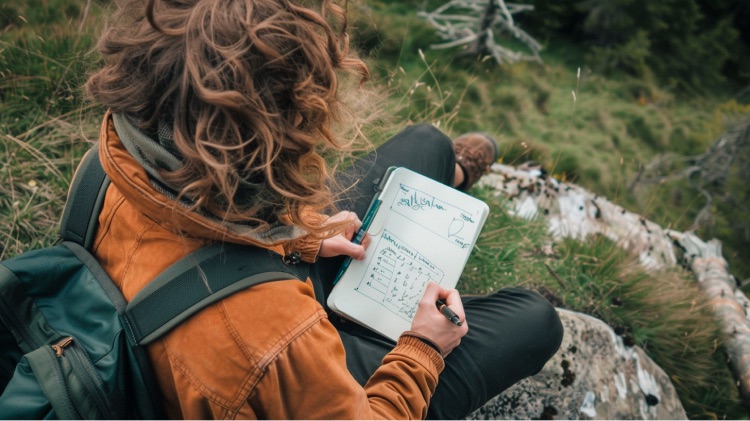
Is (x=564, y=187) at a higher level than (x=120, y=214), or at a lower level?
lower

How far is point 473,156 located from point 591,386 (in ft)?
4.23

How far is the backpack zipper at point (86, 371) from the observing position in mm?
1123

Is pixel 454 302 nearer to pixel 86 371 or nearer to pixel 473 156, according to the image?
pixel 86 371

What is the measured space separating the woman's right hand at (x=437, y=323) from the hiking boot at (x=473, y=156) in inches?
46.3

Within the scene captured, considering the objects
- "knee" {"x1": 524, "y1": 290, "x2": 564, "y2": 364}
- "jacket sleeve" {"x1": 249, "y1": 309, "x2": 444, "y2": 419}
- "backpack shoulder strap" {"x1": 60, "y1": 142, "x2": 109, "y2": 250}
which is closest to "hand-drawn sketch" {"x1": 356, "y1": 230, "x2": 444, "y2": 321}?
"knee" {"x1": 524, "y1": 290, "x2": 564, "y2": 364}

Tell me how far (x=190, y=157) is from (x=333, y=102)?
1.22ft

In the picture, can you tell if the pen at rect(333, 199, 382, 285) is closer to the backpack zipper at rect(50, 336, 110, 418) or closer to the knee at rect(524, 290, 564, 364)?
the knee at rect(524, 290, 564, 364)

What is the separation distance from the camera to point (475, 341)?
1.87 metres

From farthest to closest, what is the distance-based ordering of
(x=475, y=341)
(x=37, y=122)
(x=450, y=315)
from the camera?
(x=37, y=122) → (x=475, y=341) → (x=450, y=315)

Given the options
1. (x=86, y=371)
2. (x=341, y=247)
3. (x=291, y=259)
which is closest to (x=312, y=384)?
(x=291, y=259)

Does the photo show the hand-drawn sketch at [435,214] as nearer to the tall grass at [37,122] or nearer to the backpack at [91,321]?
the backpack at [91,321]

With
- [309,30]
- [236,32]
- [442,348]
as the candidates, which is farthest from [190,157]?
[442,348]

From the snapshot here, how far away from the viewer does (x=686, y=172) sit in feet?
16.5

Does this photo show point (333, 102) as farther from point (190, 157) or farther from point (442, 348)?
point (442, 348)
